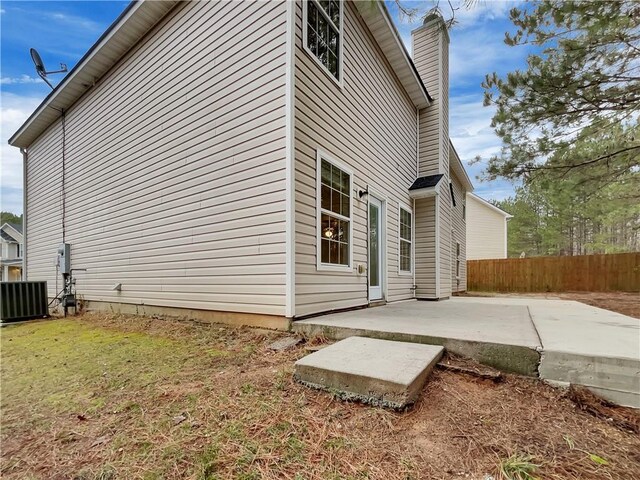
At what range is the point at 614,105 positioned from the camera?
537 centimetres

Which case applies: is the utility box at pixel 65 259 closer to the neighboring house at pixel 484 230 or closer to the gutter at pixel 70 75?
the gutter at pixel 70 75

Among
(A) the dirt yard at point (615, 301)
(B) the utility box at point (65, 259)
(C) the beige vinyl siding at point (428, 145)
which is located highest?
(C) the beige vinyl siding at point (428, 145)

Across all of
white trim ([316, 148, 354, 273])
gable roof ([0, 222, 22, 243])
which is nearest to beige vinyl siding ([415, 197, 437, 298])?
white trim ([316, 148, 354, 273])

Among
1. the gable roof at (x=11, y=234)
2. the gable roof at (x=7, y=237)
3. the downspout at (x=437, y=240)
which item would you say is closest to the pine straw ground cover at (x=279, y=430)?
the downspout at (x=437, y=240)

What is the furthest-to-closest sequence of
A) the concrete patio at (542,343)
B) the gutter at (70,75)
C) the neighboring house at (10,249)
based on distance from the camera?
the neighboring house at (10,249) < the gutter at (70,75) < the concrete patio at (542,343)

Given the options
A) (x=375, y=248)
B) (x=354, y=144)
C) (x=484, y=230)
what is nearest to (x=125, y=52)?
(x=354, y=144)

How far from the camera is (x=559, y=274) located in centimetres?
1330

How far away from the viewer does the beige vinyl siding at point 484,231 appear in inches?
799

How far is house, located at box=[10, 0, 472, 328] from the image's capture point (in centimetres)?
400

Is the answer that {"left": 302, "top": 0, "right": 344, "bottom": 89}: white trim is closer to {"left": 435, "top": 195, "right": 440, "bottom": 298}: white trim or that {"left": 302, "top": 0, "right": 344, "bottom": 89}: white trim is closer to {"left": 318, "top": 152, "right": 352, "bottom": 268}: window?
{"left": 318, "top": 152, "right": 352, "bottom": 268}: window

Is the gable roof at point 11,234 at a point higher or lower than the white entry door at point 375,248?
higher

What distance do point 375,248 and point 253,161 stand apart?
294 centimetres

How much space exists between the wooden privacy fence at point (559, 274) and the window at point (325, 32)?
13307 mm

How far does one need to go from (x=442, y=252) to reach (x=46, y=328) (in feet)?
27.6
